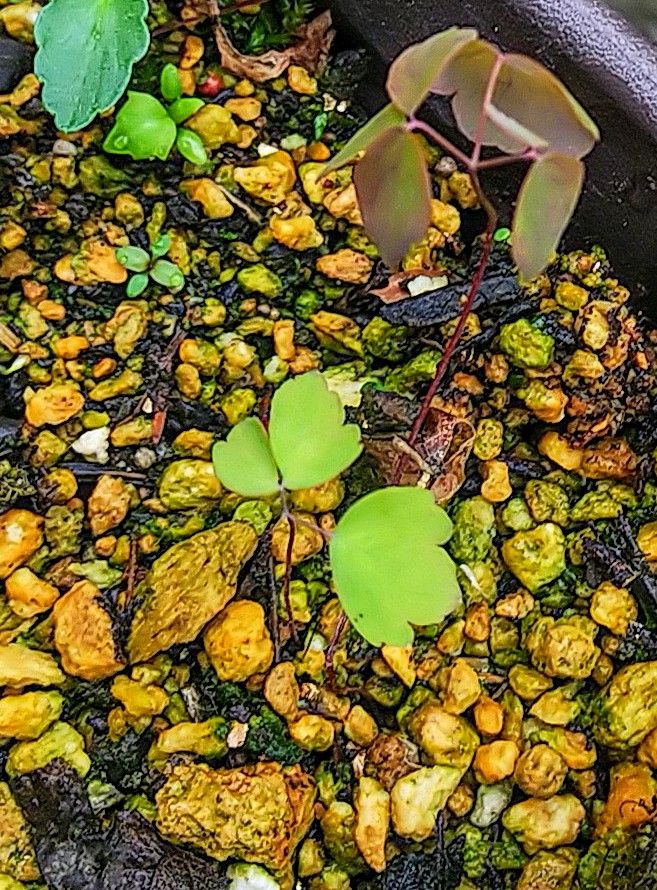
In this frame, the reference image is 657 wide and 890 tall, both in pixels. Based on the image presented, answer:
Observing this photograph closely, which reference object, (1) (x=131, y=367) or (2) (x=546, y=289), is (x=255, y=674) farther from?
(2) (x=546, y=289)

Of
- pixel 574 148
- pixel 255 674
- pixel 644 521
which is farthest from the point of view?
Result: pixel 644 521

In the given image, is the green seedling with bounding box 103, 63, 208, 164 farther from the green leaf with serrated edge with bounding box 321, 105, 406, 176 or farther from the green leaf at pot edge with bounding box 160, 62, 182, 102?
the green leaf with serrated edge with bounding box 321, 105, 406, 176

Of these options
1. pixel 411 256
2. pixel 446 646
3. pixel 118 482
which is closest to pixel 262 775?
pixel 446 646

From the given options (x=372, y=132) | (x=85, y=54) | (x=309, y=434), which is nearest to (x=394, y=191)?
(x=372, y=132)

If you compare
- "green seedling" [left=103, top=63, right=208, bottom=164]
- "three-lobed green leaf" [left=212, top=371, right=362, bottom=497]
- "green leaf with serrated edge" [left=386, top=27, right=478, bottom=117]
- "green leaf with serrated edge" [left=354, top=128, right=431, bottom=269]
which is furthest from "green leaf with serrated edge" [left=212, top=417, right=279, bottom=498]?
"green seedling" [left=103, top=63, right=208, bottom=164]

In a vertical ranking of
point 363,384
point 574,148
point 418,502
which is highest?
point 574,148

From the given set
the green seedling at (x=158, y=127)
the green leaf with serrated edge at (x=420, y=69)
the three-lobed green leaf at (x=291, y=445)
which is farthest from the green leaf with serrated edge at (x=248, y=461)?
the green seedling at (x=158, y=127)

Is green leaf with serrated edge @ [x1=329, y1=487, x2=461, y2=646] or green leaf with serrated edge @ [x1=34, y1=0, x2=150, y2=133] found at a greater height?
green leaf with serrated edge @ [x1=34, y1=0, x2=150, y2=133]
